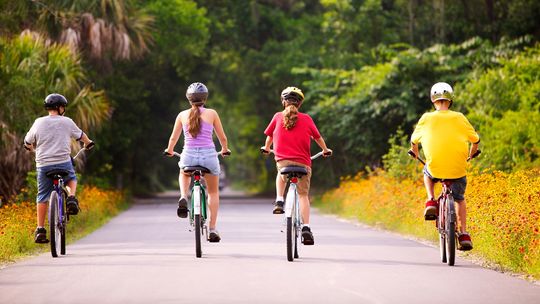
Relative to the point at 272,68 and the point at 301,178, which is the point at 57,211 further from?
the point at 272,68

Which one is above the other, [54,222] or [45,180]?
[45,180]

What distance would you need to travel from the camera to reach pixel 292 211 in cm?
1495

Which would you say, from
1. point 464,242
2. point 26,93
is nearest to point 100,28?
point 26,93

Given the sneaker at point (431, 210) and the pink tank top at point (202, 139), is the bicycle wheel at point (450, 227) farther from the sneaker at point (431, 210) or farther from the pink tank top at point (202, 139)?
the pink tank top at point (202, 139)

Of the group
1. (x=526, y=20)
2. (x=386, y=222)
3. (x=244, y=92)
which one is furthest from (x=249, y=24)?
(x=386, y=222)

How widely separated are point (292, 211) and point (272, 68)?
35.1 meters

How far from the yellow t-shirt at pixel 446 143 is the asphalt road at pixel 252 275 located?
117 cm

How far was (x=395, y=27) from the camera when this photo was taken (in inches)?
1820

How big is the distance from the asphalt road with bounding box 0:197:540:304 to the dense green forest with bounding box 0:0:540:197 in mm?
7792

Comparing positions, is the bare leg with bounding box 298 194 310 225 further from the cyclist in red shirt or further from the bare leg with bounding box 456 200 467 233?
the bare leg with bounding box 456 200 467 233

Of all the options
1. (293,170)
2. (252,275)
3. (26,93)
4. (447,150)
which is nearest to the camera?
(252,275)

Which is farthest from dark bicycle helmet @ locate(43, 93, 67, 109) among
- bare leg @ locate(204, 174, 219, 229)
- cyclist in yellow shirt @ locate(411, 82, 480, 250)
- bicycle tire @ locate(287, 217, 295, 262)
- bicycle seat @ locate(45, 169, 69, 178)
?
Answer: cyclist in yellow shirt @ locate(411, 82, 480, 250)

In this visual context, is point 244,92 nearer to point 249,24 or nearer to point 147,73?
point 249,24

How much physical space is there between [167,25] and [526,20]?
1339cm
